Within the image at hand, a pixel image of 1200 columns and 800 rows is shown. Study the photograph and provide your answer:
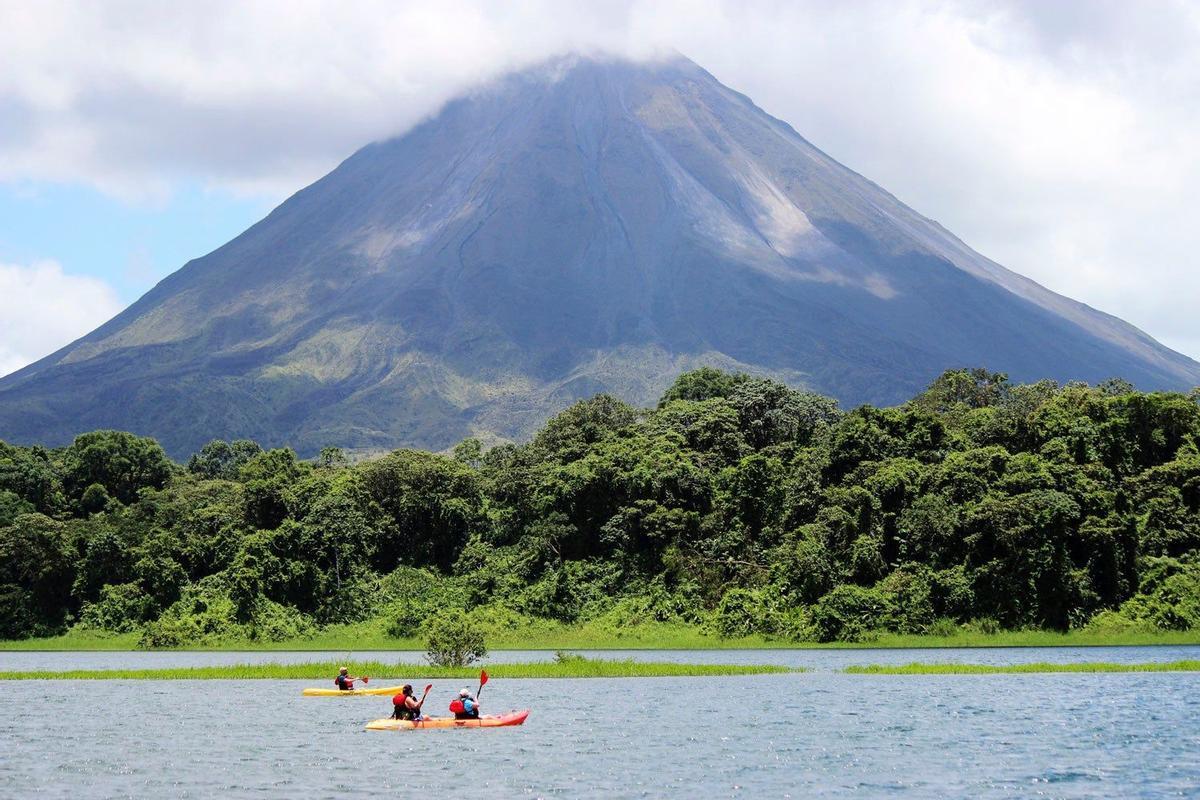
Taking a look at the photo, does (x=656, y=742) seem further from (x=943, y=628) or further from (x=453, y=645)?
(x=943, y=628)

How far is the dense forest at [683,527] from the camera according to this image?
53.8 m

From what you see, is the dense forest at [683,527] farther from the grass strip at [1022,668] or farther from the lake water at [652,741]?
the lake water at [652,741]

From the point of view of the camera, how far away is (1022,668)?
140 ft

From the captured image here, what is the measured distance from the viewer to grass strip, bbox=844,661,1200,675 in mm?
41469

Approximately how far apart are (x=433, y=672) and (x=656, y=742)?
Answer: 57.0 ft

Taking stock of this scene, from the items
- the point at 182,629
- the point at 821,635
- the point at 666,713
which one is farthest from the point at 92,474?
the point at 666,713

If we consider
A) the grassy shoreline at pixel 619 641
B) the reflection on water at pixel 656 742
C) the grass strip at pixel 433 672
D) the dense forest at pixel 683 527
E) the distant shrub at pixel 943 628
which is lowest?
the reflection on water at pixel 656 742

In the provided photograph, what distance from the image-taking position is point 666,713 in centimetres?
3412

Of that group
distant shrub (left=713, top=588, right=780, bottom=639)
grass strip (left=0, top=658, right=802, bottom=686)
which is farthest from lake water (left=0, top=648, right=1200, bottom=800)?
distant shrub (left=713, top=588, right=780, bottom=639)

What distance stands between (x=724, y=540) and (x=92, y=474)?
1523 inches

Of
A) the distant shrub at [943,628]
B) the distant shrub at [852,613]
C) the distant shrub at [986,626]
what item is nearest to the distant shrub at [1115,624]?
the distant shrub at [986,626]

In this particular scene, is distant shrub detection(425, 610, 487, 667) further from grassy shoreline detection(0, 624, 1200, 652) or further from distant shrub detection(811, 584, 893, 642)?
distant shrub detection(811, 584, 893, 642)

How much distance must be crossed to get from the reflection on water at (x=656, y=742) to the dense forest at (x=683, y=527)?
13596 mm

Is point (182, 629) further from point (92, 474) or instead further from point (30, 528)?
point (92, 474)
